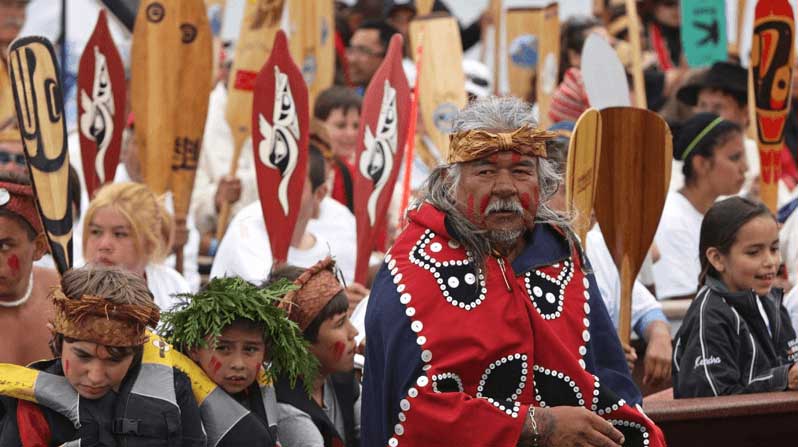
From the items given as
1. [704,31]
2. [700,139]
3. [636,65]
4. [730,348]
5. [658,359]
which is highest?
[704,31]

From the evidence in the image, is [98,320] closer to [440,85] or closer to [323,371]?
[323,371]

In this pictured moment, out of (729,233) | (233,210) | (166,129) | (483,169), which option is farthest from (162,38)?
(483,169)

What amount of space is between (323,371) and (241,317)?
42 centimetres

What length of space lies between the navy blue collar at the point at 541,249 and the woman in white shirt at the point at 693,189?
2.58 meters

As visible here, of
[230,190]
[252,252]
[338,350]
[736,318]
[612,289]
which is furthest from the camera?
[230,190]

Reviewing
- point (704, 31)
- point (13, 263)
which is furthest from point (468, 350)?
point (704, 31)

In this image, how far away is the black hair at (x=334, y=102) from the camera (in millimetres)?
6406

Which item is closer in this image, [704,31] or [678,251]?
[678,251]

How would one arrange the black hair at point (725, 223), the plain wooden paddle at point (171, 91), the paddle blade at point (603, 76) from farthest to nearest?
1. the plain wooden paddle at point (171, 91)
2. the paddle blade at point (603, 76)
3. the black hair at point (725, 223)

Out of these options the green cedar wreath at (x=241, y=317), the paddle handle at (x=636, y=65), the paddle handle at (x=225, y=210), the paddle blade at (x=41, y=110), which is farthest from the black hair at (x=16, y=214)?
the paddle handle at (x=636, y=65)

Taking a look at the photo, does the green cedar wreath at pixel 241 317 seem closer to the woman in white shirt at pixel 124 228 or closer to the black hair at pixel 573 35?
the woman in white shirt at pixel 124 228

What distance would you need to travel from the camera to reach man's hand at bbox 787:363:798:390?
414 cm

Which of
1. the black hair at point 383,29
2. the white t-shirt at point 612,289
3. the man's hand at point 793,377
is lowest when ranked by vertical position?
the man's hand at point 793,377

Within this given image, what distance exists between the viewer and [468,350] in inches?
122
